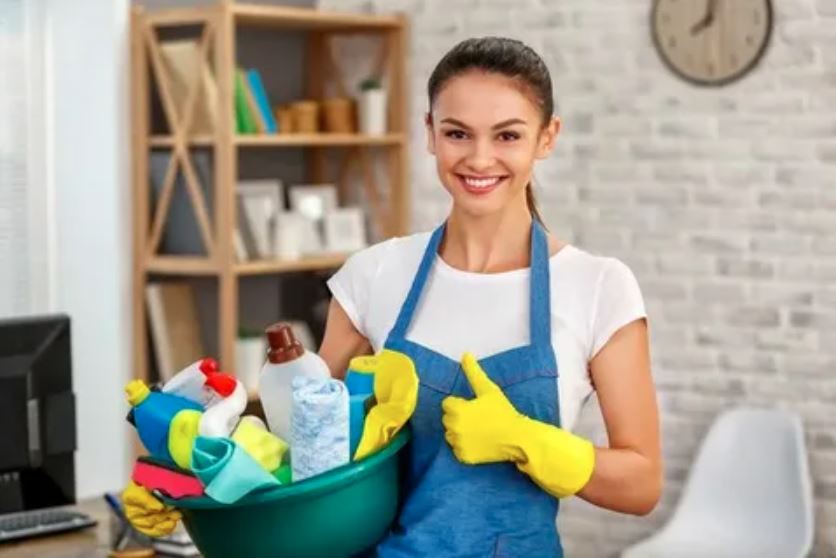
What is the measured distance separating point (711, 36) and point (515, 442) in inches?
111

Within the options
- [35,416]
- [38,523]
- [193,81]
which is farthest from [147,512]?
[193,81]

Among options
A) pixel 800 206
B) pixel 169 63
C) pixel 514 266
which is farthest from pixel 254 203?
pixel 514 266

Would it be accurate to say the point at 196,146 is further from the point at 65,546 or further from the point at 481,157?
the point at 481,157

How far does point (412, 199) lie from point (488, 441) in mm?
3378

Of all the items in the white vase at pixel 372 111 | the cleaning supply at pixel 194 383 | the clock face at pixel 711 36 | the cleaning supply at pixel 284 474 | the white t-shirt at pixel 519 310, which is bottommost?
the cleaning supply at pixel 284 474

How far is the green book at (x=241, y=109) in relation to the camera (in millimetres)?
4688

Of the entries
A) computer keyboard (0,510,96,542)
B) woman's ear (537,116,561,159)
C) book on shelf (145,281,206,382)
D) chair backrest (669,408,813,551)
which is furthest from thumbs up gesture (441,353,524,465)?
book on shelf (145,281,206,382)

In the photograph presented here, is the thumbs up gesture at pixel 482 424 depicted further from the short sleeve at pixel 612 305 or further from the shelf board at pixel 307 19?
the shelf board at pixel 307 19

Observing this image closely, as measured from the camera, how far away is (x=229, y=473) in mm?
1768

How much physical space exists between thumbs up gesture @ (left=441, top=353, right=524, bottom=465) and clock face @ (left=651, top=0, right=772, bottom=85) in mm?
2700

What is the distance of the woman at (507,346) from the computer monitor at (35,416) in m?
1.08

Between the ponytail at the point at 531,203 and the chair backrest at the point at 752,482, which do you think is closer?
the ponytail at the point at 531,203

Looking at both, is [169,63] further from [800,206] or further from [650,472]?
[650,472]

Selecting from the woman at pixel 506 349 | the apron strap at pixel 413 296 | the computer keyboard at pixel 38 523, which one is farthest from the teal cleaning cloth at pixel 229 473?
the computer keyboard at pixel 38 523
